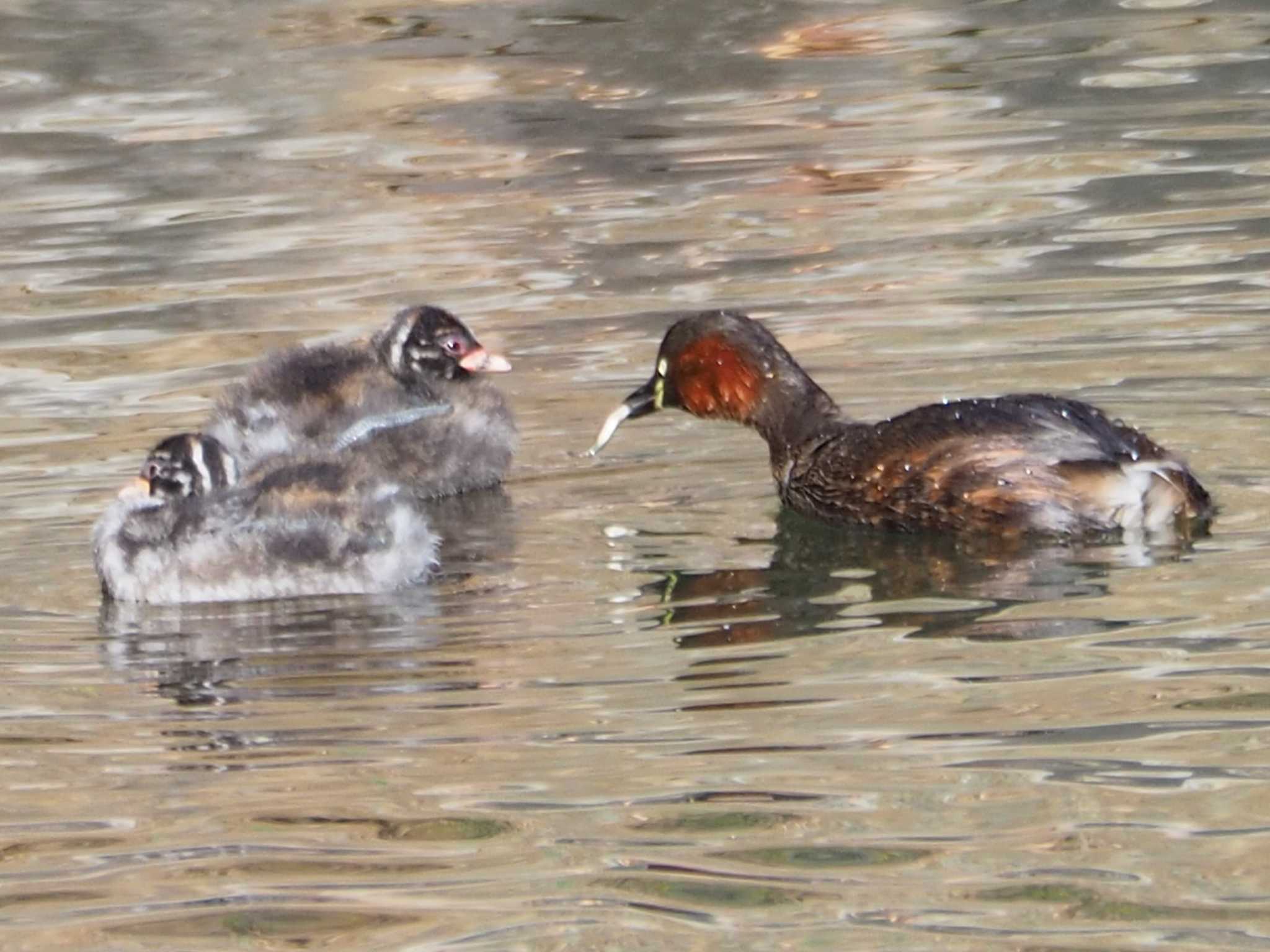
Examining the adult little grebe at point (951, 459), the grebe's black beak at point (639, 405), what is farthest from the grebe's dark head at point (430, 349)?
the adult little grebe at point (951, 459)

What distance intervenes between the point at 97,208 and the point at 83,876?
915 cm

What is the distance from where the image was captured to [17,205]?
1394cm

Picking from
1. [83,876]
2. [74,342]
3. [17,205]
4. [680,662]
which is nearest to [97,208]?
[17,205]

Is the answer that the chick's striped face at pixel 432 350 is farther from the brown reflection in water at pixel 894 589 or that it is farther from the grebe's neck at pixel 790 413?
the brown reflection in water at pixel 894 589

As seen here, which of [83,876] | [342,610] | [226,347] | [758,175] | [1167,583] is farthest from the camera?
[758,175]

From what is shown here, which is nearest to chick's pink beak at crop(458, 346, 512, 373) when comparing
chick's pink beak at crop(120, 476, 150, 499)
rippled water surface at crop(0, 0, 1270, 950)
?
rippled water surface at crop(0, 0, 1270, 950)

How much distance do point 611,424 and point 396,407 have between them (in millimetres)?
987

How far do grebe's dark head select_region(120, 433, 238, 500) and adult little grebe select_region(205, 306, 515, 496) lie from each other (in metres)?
1.18

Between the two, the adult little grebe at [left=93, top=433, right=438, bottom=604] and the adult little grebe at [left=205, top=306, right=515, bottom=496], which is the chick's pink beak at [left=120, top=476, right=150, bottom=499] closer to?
the adult little grebe at [left=93, top=433, right=438, bottom=604]

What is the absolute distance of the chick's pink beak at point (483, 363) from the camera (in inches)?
363

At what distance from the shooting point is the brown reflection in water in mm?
6363

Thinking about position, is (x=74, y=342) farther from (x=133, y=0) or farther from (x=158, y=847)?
(x=133, y=0)

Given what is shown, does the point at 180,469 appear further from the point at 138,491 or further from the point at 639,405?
the point at 639,405

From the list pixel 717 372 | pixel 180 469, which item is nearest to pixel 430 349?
pixel 717 372
